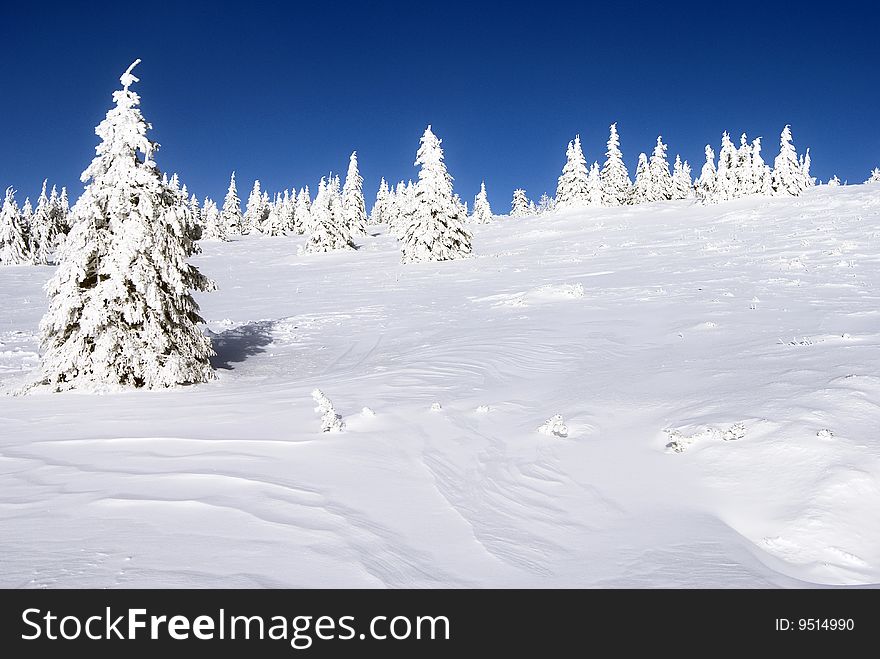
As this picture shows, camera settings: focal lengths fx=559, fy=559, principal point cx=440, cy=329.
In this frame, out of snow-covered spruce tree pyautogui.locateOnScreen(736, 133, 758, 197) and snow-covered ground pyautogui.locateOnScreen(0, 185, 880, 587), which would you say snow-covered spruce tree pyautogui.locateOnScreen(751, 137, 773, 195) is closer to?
snow-covered spruce tree pyautogui.locateOnScreen(736, 133, 758, 197)

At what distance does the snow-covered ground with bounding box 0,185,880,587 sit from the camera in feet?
12.5

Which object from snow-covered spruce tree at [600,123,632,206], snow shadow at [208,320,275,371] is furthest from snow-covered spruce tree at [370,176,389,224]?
snow shadow at [208,320,275,371]

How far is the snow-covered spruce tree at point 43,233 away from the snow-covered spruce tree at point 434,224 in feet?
116

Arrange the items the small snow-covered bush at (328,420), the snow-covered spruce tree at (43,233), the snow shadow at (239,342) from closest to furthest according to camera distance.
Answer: the small snow-covered bush at (328,420) → the snow shadow at (239,342) → the snow-covered spruce tree at (43,233)

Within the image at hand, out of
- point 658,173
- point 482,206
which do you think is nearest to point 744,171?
point 658,173

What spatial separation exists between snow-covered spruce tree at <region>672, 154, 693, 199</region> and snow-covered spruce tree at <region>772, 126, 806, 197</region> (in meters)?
19.0

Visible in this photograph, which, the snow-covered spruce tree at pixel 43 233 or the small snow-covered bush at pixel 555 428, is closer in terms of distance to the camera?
the small snow-covered bush at pixel 555 428

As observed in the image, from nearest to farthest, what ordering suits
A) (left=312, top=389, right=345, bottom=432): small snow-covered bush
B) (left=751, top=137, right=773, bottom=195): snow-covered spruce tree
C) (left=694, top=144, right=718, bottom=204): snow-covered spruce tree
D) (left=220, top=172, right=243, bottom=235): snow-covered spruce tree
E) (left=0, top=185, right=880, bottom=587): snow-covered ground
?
1. (left=0, top=185, right=880, bottom=587): snow-covered ground
2. (left=312, top=389, right=345, bottom=432): small snow-covered bush
3. (left=751, top=137, right=773, bottom=195): snow-covered spruce tree
4. (left=694, top=144, right=718, bottom=204): snow-covered spruce tree
5. (left=220, top=172, right=243, bottom=235): snow-covered spruce tree

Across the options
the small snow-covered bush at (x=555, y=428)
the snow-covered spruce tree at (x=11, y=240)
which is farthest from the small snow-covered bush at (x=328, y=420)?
the snow-covered spruce tree at (x=11, y=240)

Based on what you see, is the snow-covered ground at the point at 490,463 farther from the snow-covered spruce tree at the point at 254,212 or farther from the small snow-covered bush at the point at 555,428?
the snow-covered spruce tree at the point at 254,212

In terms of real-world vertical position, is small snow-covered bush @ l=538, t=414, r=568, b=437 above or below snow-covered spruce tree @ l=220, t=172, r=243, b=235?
below

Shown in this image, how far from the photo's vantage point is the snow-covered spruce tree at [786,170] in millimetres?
66188

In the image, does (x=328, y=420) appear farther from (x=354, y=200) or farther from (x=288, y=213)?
(x=288, y=213)

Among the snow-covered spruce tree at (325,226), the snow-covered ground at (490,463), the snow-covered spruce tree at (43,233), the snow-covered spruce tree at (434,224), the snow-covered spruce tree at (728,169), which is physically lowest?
the snow-covered ground at (490,463)
